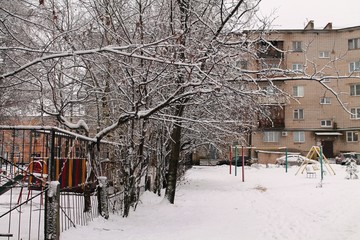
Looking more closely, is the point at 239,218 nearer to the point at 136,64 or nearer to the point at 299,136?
the point at 136,64

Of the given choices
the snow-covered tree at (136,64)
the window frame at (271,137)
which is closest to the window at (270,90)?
the snow-covered tree at (136,64)

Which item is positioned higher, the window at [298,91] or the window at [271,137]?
the window at [298,91]

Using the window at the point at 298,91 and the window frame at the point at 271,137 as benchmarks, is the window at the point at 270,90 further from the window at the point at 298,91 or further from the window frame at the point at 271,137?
the window at the point at 298,91

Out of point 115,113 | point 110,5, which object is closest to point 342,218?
point 115,113

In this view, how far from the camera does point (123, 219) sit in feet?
30.3

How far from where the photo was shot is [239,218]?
10.3 m

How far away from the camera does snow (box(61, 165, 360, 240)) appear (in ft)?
26.2

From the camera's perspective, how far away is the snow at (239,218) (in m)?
8.00

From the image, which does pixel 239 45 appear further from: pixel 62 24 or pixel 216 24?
pixel 62 24

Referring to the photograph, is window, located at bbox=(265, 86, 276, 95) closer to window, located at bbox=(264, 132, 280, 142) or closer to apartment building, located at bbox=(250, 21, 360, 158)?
apartment building, located at bbox=(250, 21, 360, 158)

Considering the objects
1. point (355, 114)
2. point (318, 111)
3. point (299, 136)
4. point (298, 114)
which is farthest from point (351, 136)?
point (355, 114)

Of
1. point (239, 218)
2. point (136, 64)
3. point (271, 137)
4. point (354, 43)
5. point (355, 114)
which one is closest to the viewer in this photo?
point (355, 114)

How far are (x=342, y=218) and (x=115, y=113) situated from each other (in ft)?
20.1

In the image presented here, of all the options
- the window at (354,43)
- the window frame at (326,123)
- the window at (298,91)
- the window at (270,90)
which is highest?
the window at (354,43)
